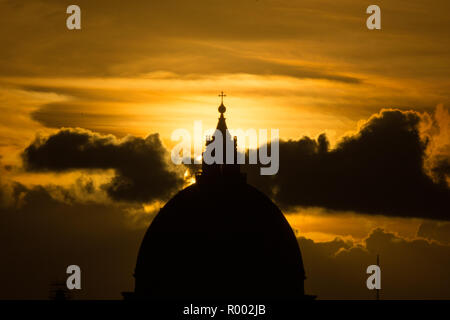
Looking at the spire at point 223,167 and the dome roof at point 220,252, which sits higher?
the spire at point 223,167

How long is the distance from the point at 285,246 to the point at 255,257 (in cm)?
226

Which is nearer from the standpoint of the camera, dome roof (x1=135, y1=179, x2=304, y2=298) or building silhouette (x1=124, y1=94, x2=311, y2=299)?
building silhouette (x1=124, y1=94, x2=311, y2=299)

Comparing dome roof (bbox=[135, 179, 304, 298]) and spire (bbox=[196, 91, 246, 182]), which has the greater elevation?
spire (bbox=[196, 91, 246, 182])

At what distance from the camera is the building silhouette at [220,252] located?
129500 millimetres

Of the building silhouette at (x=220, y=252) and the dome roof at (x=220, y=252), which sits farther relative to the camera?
the dome roof at (x=220, y=252)

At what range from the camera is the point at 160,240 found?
130 meters

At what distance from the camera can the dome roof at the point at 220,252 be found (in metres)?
130

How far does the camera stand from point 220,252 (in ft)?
429

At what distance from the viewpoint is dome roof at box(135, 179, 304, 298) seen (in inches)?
5103

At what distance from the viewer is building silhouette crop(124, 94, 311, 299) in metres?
130

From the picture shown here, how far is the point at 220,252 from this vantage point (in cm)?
13075
